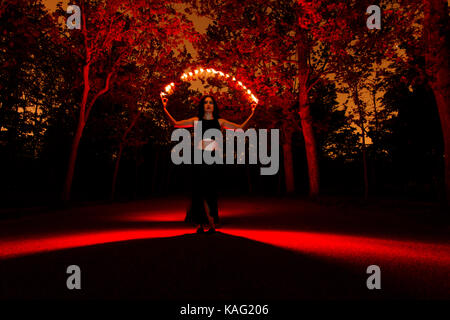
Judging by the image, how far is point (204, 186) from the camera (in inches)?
344

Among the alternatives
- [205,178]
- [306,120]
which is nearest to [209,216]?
[205,178]

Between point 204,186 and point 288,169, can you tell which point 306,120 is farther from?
point 204,186

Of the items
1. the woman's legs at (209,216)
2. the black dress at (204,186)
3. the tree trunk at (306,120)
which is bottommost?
the woman's legs at (209,216)

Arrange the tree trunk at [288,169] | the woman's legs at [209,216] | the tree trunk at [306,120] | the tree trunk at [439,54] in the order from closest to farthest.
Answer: the woman's legs at [209,216]
the tree trunk at [439,54]
the tree trunk at [306,120]
the tree trunk at [288,169]

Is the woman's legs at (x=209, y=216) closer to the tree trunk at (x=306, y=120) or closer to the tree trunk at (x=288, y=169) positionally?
the tree trunk at (x=306, y=120)

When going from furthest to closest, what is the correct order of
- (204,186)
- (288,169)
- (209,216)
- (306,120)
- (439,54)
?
1. (288,169)
2. (306,120)
3. (439,54)
4. (204,186)
5. (209,216)

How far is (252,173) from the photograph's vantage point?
217 feet

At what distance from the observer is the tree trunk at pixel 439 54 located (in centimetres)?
1434

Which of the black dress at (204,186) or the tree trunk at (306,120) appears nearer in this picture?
the black dress at (204,186)

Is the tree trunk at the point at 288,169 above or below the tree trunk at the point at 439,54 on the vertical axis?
below

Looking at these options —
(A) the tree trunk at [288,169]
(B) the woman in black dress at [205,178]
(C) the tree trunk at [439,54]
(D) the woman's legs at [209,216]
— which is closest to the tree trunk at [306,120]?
(A) the tree trunk at [288,169]

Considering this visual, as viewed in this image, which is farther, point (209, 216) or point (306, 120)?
point (306, 120)

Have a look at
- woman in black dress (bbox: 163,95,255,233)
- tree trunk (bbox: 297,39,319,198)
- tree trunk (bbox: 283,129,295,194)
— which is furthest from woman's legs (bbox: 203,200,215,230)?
tree trunk (bbox: 283,129,295,194)

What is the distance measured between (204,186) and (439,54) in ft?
37.9
